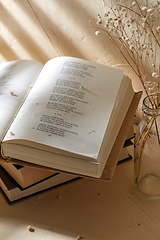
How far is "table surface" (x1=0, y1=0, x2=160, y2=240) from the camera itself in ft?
2.27

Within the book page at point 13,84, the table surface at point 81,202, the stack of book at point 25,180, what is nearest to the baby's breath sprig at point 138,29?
the table surface at point 81,202

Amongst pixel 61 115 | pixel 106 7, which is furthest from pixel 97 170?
pixel 106 7

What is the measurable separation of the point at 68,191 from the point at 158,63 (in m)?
0.53

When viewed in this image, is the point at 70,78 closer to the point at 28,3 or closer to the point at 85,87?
the point at 85,87

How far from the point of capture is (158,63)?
0.90m

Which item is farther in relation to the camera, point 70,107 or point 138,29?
point 138,29

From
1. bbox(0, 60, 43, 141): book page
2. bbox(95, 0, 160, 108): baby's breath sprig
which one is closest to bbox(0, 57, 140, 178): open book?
bbox(0, 60, 43, 141): book page

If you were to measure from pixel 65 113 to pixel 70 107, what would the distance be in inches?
1.0

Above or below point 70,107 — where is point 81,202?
below

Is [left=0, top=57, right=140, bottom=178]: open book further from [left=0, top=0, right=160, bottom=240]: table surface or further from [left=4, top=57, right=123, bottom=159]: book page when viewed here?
[left=0, top=0, right=160, bottom=240]: table surface

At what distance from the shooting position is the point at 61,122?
0.66 m

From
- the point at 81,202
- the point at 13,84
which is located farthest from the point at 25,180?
the point at 13,84

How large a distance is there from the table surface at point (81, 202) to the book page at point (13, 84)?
9.8 inches

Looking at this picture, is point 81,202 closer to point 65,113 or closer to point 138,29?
point 65,113
